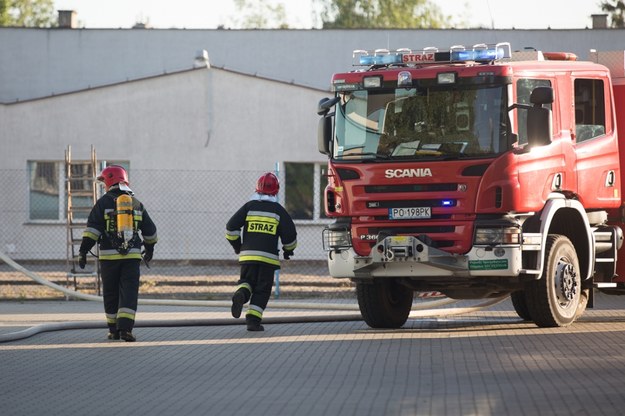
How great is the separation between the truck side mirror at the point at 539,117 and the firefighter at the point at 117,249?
4.46m

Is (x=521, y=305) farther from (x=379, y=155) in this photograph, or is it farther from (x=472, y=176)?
(x=379, y=155)

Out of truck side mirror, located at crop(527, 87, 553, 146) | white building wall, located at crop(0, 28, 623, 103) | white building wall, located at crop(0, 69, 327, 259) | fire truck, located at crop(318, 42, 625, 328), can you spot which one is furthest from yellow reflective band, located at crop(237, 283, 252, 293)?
white building wall, located at crop(0, 28, 623, 103)

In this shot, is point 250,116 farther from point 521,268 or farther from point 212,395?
point 212,395

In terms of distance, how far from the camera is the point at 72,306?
20062 millimetres

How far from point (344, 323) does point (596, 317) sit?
129 inches

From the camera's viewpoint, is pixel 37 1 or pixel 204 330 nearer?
pixel 204 330

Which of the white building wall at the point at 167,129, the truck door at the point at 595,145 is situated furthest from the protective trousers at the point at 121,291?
the white building wall at the point at 167,129

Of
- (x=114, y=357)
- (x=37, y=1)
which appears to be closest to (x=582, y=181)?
(x=114, y=357)

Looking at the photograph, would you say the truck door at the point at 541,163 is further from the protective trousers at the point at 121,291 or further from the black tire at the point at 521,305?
the protective trousers at the point at 121,291

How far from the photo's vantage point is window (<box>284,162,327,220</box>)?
101ft

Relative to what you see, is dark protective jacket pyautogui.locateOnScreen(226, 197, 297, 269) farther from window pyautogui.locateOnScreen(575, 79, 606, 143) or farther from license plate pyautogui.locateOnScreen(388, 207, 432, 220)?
window pyautogui.locateOnScreen(575, 79, 606, 143)

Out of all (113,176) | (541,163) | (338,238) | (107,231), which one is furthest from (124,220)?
(541,163)

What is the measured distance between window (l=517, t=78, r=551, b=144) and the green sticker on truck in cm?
136

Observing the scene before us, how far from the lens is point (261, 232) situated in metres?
15.2
